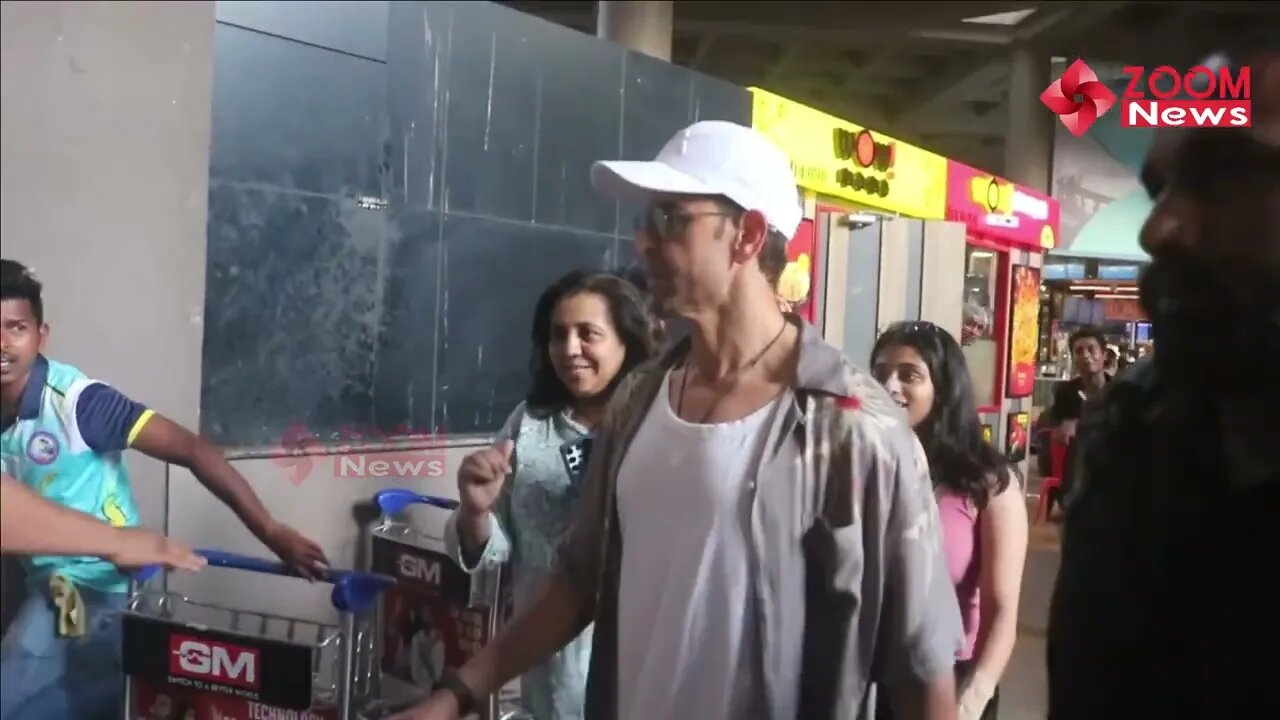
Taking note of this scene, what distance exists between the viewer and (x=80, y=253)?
2.72ft

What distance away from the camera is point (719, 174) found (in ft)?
2.58

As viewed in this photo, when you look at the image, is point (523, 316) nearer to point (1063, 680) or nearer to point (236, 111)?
point (236, 111)

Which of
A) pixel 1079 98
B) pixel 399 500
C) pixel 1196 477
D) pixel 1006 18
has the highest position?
pixel 1006 18

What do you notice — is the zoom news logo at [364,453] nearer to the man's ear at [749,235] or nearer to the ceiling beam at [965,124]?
the man's ear at [749,235]

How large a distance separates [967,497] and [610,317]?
377 mm

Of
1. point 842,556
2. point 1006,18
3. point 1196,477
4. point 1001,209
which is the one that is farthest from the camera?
point 1006,18

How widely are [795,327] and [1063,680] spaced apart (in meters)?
0.30

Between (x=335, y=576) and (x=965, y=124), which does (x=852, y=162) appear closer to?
(x=965, y=124)

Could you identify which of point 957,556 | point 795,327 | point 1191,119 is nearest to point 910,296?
point 957,556

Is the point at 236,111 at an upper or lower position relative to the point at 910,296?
upper

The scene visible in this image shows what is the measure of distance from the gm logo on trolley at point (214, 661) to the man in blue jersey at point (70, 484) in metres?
0.05

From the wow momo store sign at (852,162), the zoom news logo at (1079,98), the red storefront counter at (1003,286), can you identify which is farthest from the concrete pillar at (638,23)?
the zoom news logo at (1079,98)

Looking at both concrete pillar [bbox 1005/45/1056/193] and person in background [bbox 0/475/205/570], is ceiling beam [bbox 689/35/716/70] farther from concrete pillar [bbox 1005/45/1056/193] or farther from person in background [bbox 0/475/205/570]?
person in background [bbox 0/475/205/570]

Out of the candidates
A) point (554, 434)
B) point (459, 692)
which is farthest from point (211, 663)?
point (554, 434)
